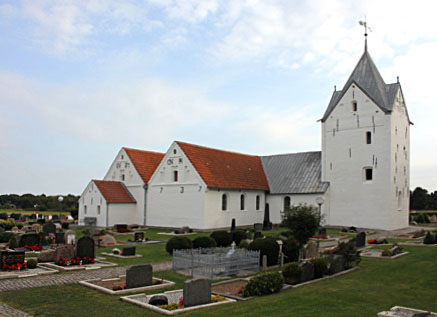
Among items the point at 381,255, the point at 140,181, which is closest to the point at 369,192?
the point at 381,255

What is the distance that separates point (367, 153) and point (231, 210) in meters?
12.6

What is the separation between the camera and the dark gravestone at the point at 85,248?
15.9 m

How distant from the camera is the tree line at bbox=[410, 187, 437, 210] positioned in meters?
62.1

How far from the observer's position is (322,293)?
36.9 feet

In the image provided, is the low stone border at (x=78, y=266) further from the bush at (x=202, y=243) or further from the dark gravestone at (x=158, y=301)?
the dark gravestone at (x=158, y=301)

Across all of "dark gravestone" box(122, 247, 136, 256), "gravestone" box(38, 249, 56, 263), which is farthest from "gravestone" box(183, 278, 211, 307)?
"dark gravestone" box(122, 247, 136, 256)

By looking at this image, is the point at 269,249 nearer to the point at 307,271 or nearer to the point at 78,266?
the point at 307,271

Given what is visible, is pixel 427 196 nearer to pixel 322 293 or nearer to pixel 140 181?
pixel 140 181

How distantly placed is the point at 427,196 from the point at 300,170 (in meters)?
35.9

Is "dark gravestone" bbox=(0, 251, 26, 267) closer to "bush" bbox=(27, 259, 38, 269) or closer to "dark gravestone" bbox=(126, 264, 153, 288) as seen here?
"bush" bbox=(27, 259, 38, 269)

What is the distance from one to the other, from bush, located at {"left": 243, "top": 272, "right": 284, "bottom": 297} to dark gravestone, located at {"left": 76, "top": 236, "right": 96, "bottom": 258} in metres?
7.67

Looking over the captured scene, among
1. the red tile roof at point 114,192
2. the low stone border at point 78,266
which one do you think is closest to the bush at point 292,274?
the low stone border at point 78,266

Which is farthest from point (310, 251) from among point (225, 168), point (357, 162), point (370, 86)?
point (370, 86)

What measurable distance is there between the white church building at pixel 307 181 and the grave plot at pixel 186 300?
21488 millimetres
